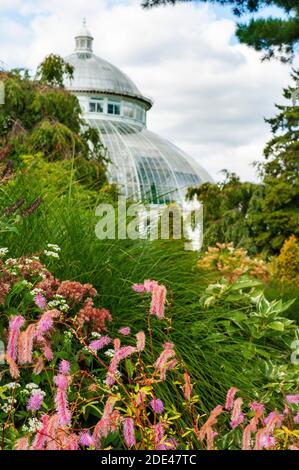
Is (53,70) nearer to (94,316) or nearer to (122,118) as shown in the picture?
(94,316)

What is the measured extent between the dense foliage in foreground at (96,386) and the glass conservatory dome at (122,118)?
3998 cm

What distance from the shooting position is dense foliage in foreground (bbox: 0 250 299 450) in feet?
7.86

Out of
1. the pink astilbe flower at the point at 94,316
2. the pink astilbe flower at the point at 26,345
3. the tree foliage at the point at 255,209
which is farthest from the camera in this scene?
the tree foliage at the point at 255,209

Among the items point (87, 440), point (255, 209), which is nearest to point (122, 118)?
point (255, 209)

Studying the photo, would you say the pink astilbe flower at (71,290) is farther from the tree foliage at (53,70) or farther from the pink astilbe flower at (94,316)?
the tree foliage at (53,70)

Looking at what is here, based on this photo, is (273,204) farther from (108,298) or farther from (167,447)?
(167,447)

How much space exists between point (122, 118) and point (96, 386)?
50852 mm

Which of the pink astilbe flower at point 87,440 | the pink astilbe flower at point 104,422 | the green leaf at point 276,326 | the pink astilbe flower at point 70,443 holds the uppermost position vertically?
the green leaf at point 276,326

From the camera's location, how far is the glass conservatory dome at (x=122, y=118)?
45844 millimetres

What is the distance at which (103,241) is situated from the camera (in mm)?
5020

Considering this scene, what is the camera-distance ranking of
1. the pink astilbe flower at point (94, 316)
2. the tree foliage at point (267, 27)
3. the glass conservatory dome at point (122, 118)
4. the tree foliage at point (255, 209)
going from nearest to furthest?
the pink astilbe flower at point (94, 316)
the tree foliage at point (267, 27)
the tree foliage at point (255, 209)
the glass conservatory dome at point (122, 118)

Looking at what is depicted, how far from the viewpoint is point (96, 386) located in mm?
3102

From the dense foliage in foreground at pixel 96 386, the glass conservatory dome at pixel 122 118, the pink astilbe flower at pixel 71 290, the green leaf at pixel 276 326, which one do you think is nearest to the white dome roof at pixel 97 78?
the glass conservatory dome at pixel 122 118
